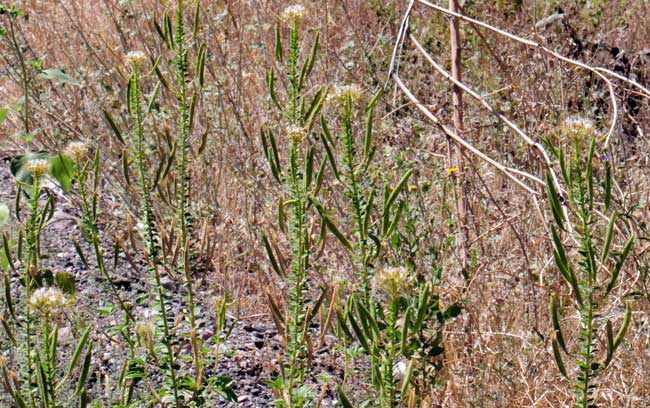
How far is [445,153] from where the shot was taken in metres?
3.84

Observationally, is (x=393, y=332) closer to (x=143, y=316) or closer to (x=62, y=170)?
Result: (x=62, y=170)

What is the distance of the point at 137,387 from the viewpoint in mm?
2734

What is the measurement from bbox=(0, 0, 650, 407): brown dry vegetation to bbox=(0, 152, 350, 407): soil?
143 mm

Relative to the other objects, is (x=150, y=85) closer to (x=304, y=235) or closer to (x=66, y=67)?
(x=66, y=67)

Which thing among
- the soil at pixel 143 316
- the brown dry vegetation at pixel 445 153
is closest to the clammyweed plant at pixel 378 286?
the brown dry vegetation at pixel 445 153

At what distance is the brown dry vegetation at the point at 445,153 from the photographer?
2.59 m

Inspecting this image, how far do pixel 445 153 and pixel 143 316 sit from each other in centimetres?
152

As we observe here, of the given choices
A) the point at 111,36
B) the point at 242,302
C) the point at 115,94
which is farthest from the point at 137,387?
the point at 111,36

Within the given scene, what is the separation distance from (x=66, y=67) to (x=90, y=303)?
7.12 feet

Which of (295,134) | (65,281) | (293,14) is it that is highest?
(293,14)

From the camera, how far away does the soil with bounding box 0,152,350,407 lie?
2.73 metres

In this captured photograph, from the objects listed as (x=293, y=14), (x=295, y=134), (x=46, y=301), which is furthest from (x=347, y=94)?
(x=46, y=301)

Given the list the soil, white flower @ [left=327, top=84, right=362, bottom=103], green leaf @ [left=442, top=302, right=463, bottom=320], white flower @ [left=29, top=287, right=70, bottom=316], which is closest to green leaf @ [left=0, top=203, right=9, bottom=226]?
the soil

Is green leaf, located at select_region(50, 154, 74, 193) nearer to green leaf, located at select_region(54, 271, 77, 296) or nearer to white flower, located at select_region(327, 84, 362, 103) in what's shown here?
green leaf, located at select_region(54, 271, 77, 296)
